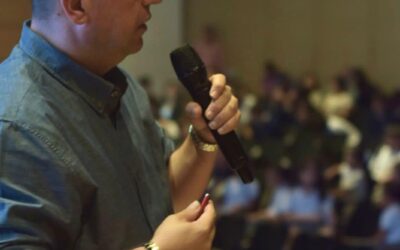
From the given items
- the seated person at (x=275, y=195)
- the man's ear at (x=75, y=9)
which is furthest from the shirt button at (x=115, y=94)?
the seated person at (x=275, y=195)

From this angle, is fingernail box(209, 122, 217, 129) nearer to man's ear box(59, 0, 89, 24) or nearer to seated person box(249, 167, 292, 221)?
man's ear box(59, 0, 89, 24)

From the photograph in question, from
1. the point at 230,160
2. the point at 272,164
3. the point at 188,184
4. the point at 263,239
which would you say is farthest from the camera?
the point at 272,164

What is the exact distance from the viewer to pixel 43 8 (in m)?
1.17

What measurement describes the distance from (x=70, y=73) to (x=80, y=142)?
113 mm

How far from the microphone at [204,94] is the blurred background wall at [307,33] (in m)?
7.06

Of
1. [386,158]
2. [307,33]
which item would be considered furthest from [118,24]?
[307,33]

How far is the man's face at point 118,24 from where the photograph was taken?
45.6 inches

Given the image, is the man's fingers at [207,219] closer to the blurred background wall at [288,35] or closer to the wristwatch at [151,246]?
the wristwatch at [151,246]

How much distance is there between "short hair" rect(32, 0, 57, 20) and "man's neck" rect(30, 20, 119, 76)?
1 centimetres

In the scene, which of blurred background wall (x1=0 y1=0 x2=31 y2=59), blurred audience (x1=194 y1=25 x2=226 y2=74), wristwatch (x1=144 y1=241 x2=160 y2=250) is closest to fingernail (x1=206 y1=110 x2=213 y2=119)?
wristwatch (x1=144 y1=241 x2=160 y2=250)

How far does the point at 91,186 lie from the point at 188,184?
1.49 ft

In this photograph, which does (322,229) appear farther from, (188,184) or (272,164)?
(188,184)

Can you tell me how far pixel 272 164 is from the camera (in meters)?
6.17

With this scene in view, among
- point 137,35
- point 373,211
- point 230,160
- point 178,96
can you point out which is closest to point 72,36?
point 137,35
